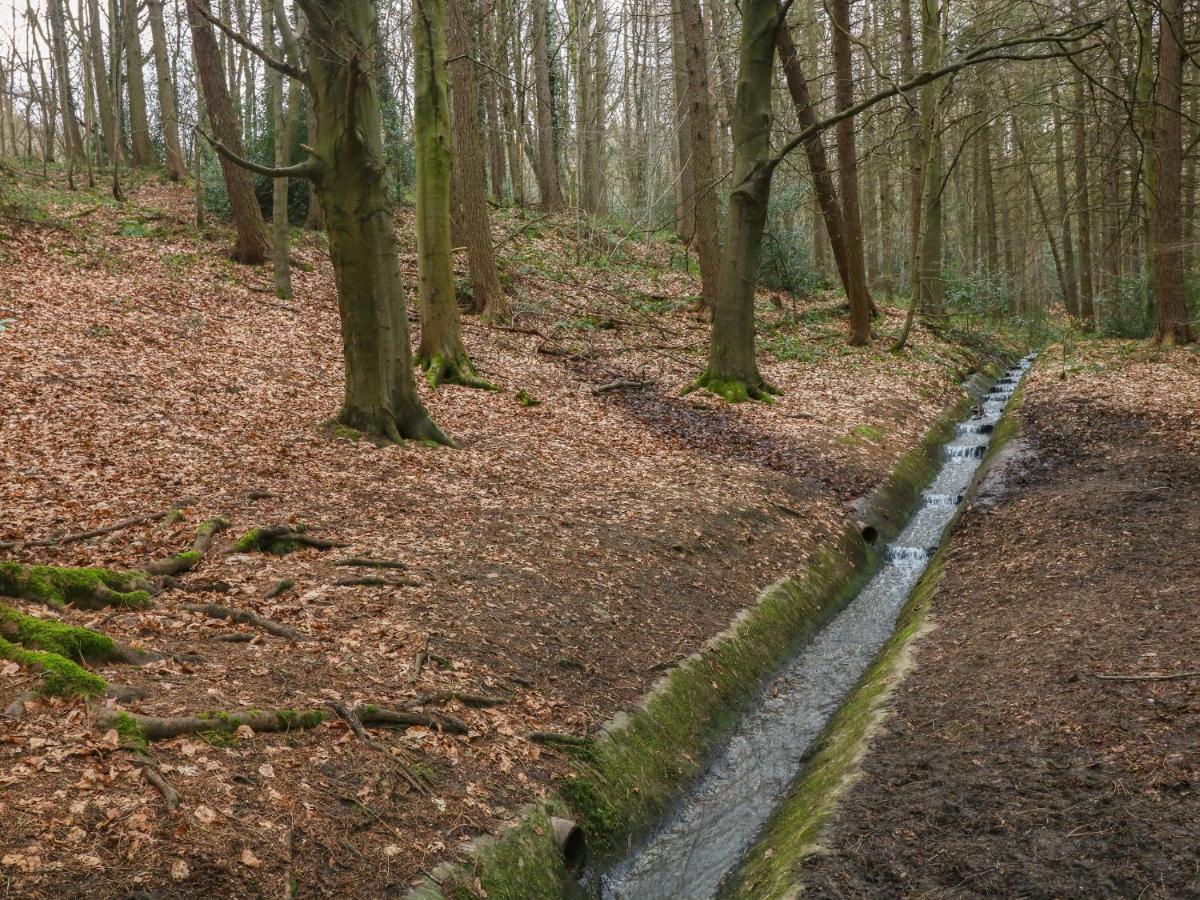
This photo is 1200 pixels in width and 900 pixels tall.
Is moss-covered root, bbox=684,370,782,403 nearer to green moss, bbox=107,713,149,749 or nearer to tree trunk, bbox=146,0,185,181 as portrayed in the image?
green moss, bbox=107,713,149,749

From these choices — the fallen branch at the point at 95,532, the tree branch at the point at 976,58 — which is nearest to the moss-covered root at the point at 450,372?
the tree branch at the point at 976,58

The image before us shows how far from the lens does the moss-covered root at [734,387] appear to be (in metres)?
15.9

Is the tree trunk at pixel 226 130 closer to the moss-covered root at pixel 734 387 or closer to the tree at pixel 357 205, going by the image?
the tree at pixel 357 205

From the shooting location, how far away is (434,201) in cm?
1363

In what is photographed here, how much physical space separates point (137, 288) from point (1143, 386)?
17771mm

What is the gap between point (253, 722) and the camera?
196 inches

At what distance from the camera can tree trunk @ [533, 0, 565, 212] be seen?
28.3 m

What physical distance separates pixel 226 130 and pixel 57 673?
1524 centimetres

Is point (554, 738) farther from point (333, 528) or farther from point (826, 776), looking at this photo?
point (333, 528)

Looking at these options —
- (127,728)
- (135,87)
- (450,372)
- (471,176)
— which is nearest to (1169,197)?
(471,176)

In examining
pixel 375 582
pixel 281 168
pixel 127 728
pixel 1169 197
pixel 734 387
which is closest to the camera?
pixel 127 728

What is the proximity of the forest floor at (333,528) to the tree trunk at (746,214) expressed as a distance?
799mm

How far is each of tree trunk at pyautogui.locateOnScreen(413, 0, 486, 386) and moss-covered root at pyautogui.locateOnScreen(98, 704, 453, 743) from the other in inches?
355

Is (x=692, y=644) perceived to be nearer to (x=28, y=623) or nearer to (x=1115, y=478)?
(x=28, y=623)
